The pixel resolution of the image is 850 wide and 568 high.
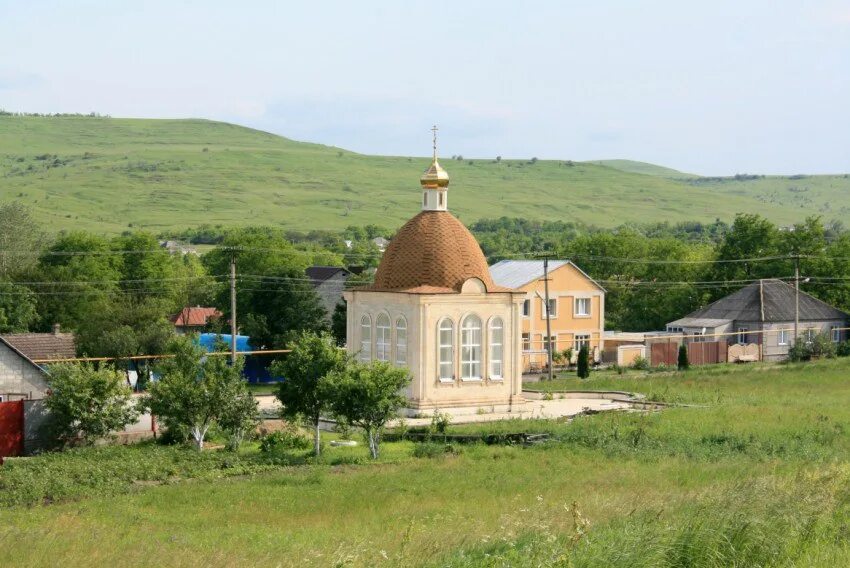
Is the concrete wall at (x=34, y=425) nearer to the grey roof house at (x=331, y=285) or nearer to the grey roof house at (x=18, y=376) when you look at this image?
the grey roof house at (x=18, y=376)

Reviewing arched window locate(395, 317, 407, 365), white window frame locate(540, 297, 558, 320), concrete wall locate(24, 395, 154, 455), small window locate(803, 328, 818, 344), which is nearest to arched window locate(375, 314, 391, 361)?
arched window locate(395, 317, 407, 365)

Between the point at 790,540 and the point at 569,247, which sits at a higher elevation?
the point at 569,247

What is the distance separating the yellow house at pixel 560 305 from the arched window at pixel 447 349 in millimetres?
19519

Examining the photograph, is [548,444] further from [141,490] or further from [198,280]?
[198,280]

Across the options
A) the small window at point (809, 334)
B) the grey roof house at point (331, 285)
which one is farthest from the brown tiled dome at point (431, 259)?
the grey roof house at point (331, 285)

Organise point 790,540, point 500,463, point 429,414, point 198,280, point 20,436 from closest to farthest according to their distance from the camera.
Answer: point 790,540 → point 500,463 → point 20,436 → point 429,414 → point 198,280

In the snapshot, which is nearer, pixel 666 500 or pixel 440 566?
pixel 440 566

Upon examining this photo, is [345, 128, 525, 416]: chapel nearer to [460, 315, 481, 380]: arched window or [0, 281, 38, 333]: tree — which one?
[460, 315, 481, 380]: arched window

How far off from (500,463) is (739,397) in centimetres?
1408

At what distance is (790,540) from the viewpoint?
14211 mm

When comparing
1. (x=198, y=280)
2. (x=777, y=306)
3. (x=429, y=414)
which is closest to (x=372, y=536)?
(x=429, y=414)

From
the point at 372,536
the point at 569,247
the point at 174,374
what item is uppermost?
the point at 569,247

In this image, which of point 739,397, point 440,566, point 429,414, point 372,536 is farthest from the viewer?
point 739,397

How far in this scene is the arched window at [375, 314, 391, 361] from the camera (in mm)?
37219
